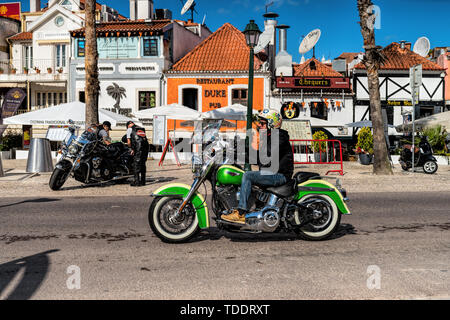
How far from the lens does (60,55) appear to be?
30.7 metres

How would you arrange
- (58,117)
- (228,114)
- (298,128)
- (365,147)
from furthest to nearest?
(298,128)
(365,147)
(228,114)
(58,117)

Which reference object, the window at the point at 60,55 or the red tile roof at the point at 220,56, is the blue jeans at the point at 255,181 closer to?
the red tile roof at the point at 220,56

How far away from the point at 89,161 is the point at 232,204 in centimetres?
730

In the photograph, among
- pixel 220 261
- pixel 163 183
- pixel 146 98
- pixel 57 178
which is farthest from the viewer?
pixel 146 98

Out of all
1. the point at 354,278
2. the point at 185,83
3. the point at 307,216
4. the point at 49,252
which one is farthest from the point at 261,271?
the point at 185,83

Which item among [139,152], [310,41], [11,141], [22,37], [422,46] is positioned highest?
[22,37]

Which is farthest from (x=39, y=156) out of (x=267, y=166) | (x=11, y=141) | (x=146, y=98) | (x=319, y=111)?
(x=319, y=111)

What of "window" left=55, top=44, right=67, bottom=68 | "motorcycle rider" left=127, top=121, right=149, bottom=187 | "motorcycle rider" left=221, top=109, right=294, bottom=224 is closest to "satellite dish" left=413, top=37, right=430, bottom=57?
"window" left=55, top=44, right=67, bottom=68

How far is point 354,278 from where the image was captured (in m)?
4.75

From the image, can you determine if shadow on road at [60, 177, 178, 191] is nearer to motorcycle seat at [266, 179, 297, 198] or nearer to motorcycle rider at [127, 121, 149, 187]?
motorcycle rider at [127, 121, 149, 187]

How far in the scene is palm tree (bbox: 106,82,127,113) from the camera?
28094mm

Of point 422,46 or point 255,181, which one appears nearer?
point 255,181

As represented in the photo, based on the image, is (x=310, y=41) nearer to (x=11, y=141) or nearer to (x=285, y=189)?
(x=11, y=141)
